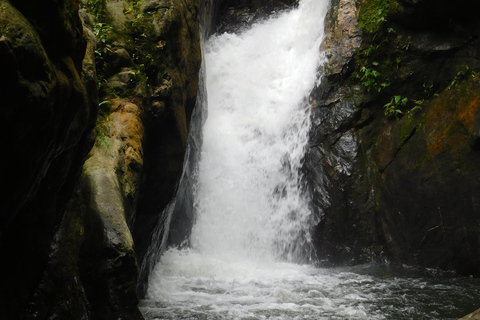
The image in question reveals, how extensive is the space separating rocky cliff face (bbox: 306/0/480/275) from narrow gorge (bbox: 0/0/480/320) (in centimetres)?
4

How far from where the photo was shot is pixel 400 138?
8.59m

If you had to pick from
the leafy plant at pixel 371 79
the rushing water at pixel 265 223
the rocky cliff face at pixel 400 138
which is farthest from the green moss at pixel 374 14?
the rushing water at pixel 265 223

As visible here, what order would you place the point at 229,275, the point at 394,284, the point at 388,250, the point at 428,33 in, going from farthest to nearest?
the point at 428,33
the point at 388,250
the point at 229,275
the point at 394,284

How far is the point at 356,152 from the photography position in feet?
30.5

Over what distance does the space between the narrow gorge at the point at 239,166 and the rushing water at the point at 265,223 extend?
0.16 ft

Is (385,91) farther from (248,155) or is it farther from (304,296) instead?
(304,296)

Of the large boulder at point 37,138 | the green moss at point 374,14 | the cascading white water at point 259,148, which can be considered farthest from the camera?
the cascading white water at point 259,148

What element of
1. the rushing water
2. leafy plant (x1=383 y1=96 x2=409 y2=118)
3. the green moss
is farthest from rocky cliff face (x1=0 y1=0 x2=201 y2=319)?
the green moss

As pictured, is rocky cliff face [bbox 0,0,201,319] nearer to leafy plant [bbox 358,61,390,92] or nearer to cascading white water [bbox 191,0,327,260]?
cascading white water [bbox 191,0,327,260]

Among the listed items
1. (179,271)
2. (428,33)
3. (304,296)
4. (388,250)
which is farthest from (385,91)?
(179,271)

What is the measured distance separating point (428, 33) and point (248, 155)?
513 cm

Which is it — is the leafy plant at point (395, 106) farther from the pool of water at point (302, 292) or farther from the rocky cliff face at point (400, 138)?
the pool of water at point (302, 292)

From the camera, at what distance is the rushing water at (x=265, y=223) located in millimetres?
5836

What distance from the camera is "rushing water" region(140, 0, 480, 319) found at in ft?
19.1
